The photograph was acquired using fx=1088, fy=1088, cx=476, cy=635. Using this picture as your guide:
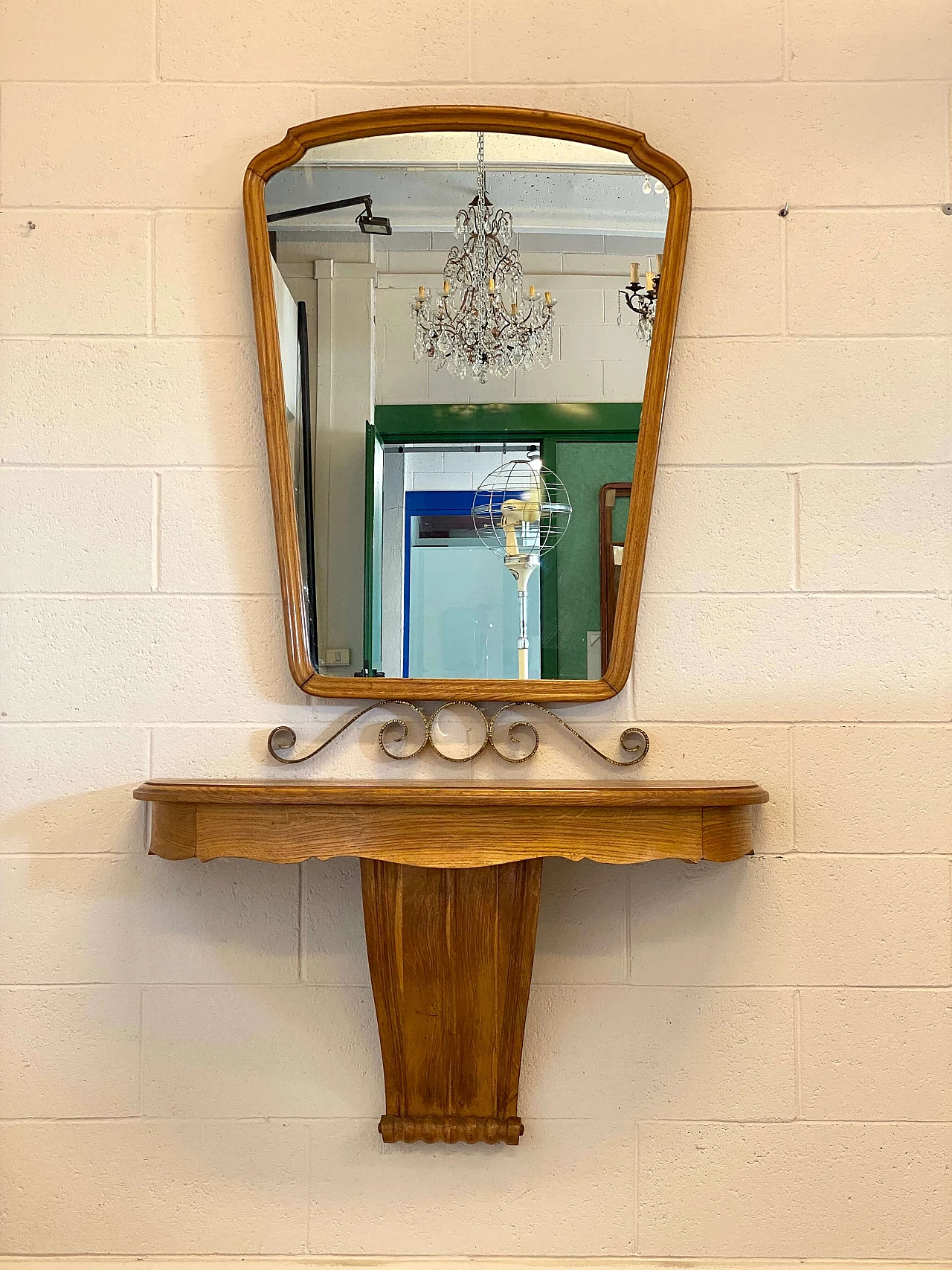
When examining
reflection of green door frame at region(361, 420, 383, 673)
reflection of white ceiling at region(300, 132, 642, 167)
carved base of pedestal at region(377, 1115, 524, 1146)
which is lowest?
carved base of pedestal at region(377, 1115, 524, 1146)

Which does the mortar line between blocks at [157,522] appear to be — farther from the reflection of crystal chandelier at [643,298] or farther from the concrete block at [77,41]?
the reflection of crystal chandelier at [643,298]

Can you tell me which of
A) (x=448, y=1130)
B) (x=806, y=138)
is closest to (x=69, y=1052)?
(x=448, y=1130)

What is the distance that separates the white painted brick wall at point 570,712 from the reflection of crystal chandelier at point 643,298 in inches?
2.6

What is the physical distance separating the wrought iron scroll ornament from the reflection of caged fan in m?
0.08

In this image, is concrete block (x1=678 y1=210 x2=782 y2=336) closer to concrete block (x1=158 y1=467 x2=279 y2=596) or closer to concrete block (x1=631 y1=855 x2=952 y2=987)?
concrete block (x1=158 y1=467 x2=279 y2=596)

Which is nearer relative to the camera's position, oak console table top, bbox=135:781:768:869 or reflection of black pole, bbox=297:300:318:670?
oak console table top, bbox=135:781:768:869

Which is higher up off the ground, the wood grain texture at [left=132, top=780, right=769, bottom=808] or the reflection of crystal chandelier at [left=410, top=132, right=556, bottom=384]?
the reflection of crystal chandelier at [left=410, top=132, right=556, bottom=384]

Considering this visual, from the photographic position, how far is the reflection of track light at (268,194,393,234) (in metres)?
1.55

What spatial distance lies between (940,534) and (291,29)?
1.20 metres

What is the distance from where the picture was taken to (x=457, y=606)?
1537mm

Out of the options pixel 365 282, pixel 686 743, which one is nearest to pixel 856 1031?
pixel 686 743

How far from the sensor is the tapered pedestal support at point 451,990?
1.46 meters

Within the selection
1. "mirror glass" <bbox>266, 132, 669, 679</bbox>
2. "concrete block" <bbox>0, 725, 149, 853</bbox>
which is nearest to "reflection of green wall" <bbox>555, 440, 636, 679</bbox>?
"mirror glass" <bbox>266, 132, 669, 679</bbox>

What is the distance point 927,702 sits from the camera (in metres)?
1.57
